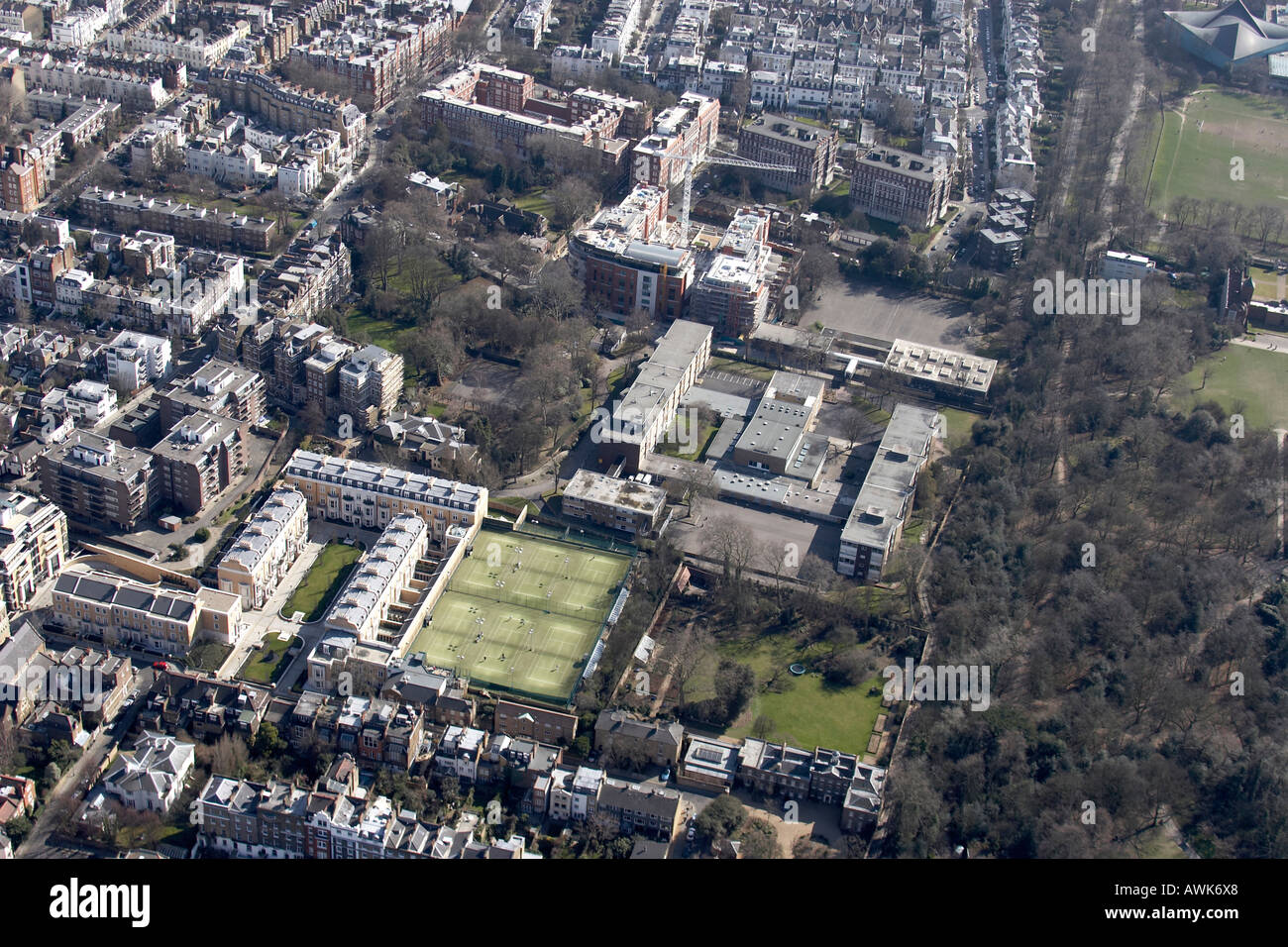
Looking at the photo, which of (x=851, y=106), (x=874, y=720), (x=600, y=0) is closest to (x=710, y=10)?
(x=600, y=0)

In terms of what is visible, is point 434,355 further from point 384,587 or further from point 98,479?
point 384,587

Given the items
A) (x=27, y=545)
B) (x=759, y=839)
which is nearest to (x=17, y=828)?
(x=27, y=545)

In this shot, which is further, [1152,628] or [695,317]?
[695,317]

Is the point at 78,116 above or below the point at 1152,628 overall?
above

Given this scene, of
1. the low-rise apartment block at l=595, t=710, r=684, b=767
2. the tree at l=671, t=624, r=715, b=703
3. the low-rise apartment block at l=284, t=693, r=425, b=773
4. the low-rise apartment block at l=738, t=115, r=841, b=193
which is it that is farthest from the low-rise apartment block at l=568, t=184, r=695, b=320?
the low-rise apartment block at l=284, t=693, r=425, b=773

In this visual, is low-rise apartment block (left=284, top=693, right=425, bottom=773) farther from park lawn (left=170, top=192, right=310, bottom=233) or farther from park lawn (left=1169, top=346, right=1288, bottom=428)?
park lawn (left=1169, top=346, right=1288, bottom=428)

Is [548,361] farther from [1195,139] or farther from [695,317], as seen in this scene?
[1195,139]
